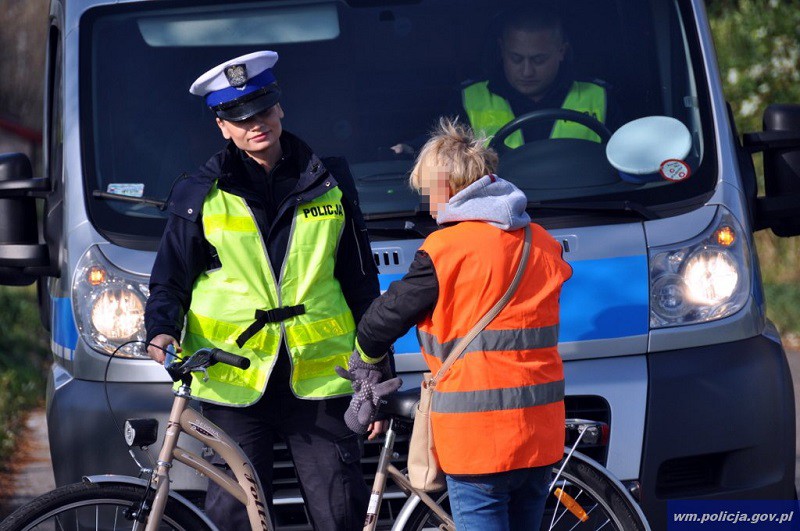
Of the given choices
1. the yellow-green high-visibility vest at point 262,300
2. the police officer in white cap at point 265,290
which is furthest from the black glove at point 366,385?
the yellow-green high-visibility vest at point 262,300

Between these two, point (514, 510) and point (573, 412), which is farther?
point (573, 412)

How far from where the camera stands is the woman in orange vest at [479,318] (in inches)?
134

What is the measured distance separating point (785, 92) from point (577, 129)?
9.02 meters

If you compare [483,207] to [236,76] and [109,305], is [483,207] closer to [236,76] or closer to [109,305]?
[236,76]

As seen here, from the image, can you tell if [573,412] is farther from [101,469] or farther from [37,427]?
[37,427]

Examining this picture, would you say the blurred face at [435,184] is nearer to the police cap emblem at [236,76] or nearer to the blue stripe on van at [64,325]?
the police cap emblem at [236,76]

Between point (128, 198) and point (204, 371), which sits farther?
point (128, 198)

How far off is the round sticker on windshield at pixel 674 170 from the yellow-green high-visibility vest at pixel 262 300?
4.49ft

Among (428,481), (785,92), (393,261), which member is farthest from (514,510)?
(785,92)

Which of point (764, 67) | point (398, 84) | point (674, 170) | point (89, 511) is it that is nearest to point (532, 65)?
point (398, 84)

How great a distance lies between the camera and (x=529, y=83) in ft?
16.4

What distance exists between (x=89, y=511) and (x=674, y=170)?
89.5 inches

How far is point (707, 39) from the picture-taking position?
4961mm

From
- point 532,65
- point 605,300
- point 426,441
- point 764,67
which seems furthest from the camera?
point 764,67
